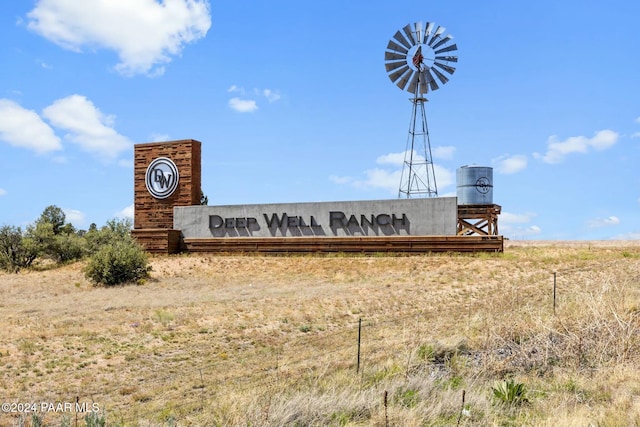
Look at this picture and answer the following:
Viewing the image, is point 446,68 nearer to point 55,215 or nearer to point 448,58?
point 448,58

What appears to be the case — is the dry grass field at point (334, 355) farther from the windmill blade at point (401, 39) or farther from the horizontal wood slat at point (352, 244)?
the windmill blade at point (401, 39)

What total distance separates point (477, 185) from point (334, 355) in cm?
3240

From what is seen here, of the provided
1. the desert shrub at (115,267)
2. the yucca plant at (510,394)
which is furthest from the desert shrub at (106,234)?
the yucca plant at (510,394)

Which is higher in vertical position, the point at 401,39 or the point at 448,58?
the point at 401,39

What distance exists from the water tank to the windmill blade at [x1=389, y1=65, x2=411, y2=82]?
8.64 metres

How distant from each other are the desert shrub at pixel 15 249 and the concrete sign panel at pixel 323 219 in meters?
12.1

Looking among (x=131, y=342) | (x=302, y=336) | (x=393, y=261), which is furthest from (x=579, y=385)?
(x=393, y=261)

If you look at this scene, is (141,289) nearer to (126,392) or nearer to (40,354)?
(40,354)

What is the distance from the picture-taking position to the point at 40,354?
12.7 metres

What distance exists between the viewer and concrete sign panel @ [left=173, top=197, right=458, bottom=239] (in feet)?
102

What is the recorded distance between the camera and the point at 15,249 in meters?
39.9

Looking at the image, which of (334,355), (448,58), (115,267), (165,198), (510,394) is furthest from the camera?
(448,58)

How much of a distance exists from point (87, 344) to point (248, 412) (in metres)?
8.19

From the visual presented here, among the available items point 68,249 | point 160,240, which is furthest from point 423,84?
point 68,249
